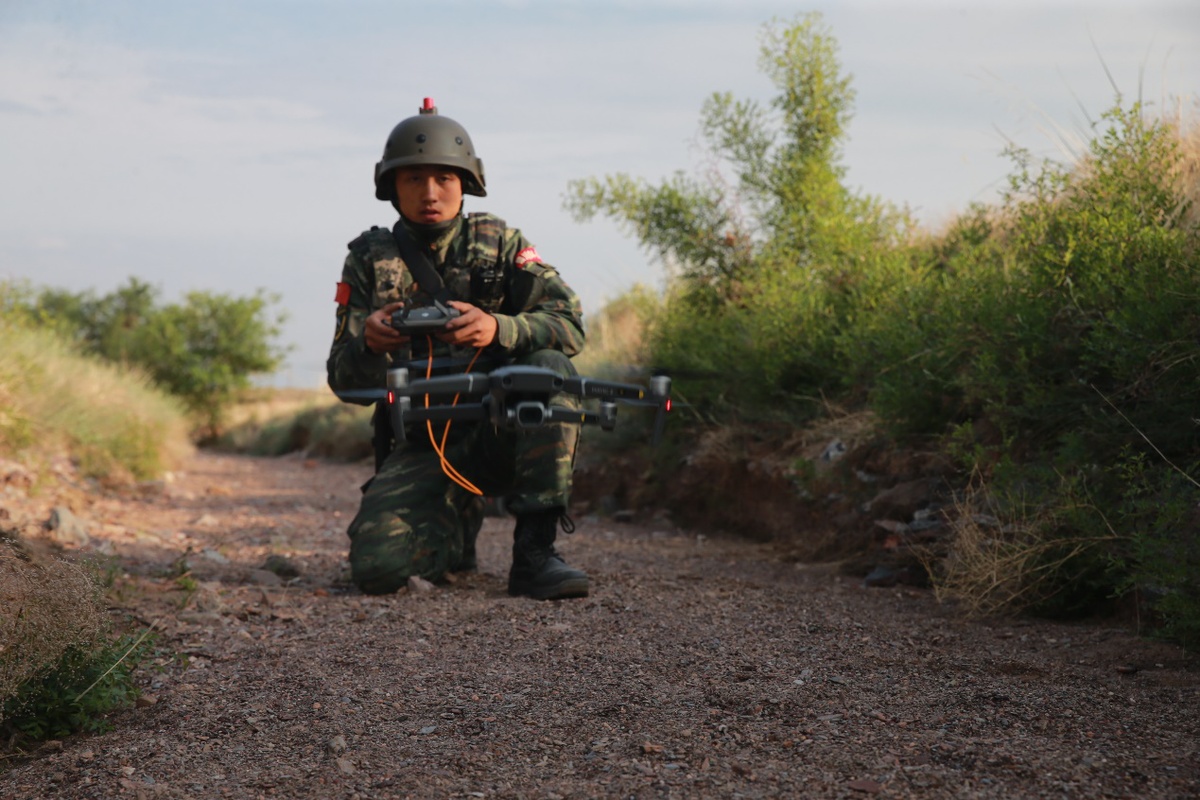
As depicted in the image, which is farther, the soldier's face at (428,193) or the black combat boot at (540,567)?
the soldier's face at (428,193)

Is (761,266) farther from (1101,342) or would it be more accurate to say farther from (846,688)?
(846,688)

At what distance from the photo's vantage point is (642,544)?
21.4 feet

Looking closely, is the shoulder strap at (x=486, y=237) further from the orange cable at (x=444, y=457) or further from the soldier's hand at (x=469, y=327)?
the soldier's hand at (x=469, y=327)

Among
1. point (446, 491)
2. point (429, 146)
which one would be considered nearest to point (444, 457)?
point (446, 491)

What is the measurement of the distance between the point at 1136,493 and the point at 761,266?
14.3 feet

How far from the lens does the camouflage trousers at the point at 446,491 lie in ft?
14.5

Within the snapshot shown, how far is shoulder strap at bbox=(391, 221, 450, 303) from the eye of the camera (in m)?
4.64

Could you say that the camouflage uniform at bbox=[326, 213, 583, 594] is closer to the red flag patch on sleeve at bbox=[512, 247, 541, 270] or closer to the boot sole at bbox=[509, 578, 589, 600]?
the red flag patch on sleeve at bbox=[512, 247, 541, 270]

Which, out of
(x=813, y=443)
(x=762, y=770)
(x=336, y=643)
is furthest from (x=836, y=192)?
(x=762, y=770)

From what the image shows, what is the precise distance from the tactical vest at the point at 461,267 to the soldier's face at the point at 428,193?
0.47ft

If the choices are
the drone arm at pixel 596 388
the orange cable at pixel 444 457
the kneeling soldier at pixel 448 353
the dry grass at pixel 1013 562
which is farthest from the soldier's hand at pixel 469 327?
the dry grass at pixel 1013 562

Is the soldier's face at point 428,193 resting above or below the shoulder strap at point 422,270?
above

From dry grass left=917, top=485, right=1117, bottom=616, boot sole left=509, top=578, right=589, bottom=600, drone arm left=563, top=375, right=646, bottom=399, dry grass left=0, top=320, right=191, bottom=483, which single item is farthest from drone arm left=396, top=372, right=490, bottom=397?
dry grass left=0, top=320, right=191, bottom=483

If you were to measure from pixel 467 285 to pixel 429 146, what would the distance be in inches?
24.6
